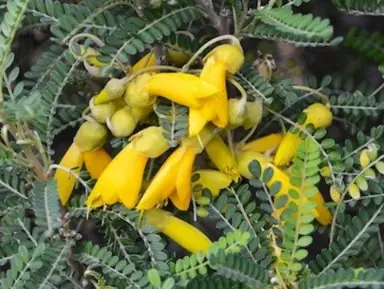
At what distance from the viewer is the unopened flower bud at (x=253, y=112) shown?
97 centimetres

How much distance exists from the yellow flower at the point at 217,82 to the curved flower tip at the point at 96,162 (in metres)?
0.16

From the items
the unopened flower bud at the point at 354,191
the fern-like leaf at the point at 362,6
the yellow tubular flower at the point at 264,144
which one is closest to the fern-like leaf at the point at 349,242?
the unopened flower bud at the point at 354,191

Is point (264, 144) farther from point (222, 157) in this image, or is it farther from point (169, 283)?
point (169, 283)

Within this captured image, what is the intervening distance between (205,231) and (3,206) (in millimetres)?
302

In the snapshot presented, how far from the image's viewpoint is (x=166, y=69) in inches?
38.9

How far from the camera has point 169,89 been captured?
93 cm

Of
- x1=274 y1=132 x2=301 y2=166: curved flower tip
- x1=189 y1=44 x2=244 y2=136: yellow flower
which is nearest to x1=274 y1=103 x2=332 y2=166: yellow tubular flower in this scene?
x1=274 y1=132 x2=301 y2=166: curved flower tip

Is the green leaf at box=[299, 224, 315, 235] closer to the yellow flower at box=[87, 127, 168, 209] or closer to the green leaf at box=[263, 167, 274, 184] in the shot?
the green leaf at box=[263, 167, 274, 184]

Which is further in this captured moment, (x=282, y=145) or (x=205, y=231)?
(x=205, y=231)

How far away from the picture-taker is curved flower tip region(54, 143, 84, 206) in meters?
1.01

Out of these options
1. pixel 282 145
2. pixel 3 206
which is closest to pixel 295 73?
pixel 282 145

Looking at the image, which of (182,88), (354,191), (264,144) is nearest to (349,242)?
(354,191)

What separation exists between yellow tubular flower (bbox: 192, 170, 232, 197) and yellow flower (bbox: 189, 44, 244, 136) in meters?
0.09

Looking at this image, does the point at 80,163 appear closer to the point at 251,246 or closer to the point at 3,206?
the point at 3,206
